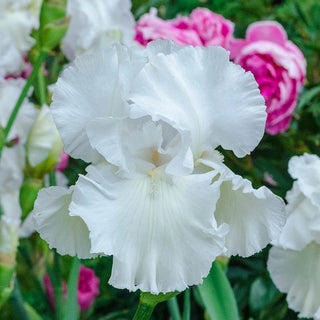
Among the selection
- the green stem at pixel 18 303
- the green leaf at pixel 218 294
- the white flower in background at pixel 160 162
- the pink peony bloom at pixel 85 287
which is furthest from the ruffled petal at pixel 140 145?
the pink peony bloom at pixel 85 287

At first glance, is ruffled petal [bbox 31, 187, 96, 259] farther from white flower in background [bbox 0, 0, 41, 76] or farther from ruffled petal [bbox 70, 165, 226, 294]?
white flower in background [bbox 0, 0, 41, 76]

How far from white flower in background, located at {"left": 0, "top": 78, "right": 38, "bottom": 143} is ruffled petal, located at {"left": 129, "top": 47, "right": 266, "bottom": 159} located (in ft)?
1.09

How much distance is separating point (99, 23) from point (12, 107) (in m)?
0.12

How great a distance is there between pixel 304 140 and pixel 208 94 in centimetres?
43

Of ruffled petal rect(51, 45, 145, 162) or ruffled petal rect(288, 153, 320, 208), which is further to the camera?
ruffled petal rect(288, 153, 320, 208)

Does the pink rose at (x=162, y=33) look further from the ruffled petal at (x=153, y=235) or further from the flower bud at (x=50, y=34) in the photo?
the ruffled petal at (x=153, y=235)

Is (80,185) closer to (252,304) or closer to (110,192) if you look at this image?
(110,192)

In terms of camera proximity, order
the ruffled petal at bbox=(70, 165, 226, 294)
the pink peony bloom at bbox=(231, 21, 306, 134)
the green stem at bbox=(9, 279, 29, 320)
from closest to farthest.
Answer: the ruffled petal at bbox=(70, 165, 226, 294)
the green stem at bbox=(9, 279, 29, 320)
the pink peony bloom at bbox=(231, 21, 306, 134)

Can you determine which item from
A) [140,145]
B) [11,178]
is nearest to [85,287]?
[11,178]

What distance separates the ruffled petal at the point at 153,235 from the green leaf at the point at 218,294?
11 cm

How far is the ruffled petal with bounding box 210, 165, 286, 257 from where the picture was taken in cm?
33

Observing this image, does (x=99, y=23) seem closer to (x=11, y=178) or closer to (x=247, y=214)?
(x=11, y=178)

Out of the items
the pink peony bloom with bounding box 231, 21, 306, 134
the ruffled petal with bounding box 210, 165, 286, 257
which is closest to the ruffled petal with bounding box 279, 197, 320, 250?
the ruffled petal with bounding box 210, 165, 286, 257

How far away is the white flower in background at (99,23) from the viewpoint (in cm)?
63
